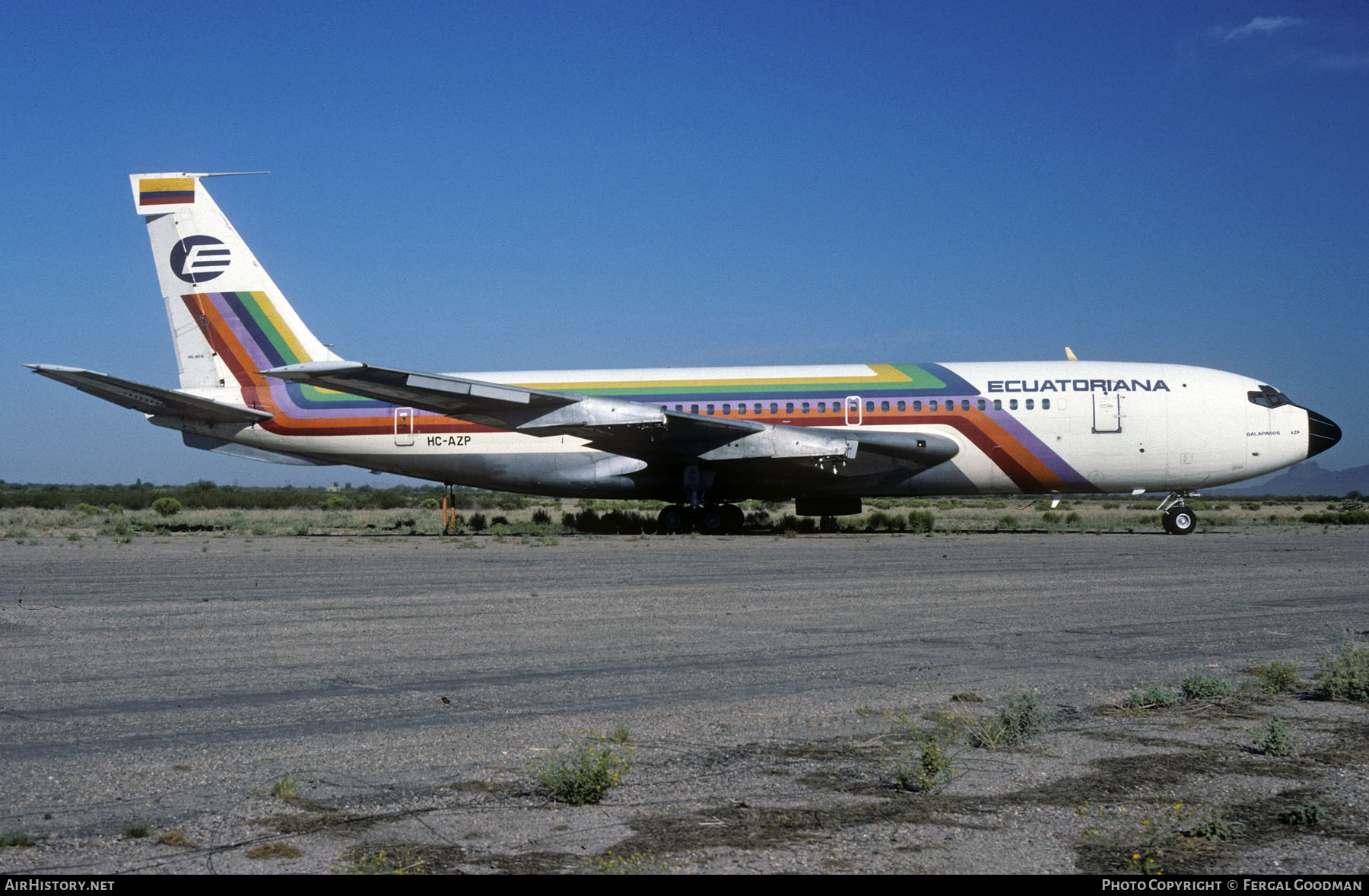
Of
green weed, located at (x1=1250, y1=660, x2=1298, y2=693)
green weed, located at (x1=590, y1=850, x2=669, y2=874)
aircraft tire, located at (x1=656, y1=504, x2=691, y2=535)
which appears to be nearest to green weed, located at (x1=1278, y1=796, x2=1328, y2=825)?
green weed, located at (x1=590, y1=850, x2=669, y2=874)

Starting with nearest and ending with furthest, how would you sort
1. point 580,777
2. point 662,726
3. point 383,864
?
point 383,864 → point 580,777 → point 662,726

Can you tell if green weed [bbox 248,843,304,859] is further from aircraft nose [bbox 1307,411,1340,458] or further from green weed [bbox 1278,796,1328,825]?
aircraft nose [bbox 1307,411,1340,458]

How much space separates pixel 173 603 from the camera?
11477 mm

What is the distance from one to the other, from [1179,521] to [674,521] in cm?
1170

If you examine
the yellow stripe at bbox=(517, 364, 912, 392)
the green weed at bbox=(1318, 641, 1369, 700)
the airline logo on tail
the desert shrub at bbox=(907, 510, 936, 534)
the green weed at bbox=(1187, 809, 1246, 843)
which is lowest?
the green weed at bbox=(1187, 809, 1246, 843)

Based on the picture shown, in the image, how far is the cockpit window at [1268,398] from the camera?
83.5 feet

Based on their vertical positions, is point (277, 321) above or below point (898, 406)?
above

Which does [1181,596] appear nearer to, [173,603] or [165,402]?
[173,603]

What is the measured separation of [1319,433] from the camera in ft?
83.8

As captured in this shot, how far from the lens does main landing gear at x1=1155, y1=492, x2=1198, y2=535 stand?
25750mm

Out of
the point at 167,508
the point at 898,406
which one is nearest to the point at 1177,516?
the point at 898,406

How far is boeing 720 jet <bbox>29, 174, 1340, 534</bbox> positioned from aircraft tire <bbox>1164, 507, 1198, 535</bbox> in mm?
40

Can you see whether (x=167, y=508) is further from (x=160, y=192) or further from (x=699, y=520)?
(x=699, y=520)

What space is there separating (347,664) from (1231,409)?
22962 mm
